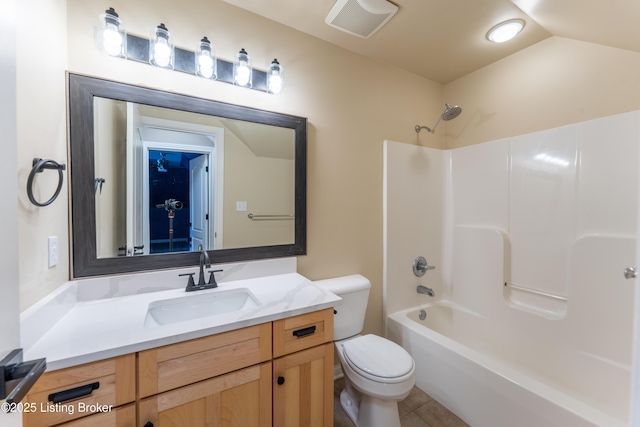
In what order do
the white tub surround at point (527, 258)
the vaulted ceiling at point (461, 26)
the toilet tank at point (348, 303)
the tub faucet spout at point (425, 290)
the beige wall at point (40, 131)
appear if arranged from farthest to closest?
1. the tub faucet spout at point (425, 290)
2. the toilet tank at point (348, 303)
3. the white tub surround at point (527, 258)
4. the vaulted ceiling at point (461, 26)
5. the beige wall at point (40, 131)

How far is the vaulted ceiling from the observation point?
136 cm

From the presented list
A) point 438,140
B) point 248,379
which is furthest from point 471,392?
point 438,140

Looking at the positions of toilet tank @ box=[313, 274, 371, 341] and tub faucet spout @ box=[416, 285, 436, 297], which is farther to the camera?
tub faucet spout @ box=[416, 285, 436, 297]

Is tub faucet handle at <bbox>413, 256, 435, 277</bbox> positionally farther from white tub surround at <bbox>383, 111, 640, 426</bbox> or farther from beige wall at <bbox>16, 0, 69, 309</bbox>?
beige wall at <bbox>16, 0, 69, 309</bbox>

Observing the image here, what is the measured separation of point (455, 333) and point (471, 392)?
2.58 feet

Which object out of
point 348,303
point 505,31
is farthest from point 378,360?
point 505,31

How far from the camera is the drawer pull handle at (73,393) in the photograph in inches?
30.9

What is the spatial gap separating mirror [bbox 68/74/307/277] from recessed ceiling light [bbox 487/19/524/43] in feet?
4.74

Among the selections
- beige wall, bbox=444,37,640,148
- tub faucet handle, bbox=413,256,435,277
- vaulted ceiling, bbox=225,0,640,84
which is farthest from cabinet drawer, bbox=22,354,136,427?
beige wall, bbox=444,37,640,148

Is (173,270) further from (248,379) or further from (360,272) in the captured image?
(360,272)

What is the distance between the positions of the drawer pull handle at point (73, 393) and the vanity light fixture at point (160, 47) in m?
1.43

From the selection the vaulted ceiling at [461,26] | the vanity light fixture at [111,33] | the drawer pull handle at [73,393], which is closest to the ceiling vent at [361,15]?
the vaulted ceiling at [461,26]

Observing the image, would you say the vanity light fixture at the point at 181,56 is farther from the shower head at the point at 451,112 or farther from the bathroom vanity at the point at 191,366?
the shower head at the point at 451,112

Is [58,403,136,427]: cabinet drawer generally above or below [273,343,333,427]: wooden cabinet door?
above
